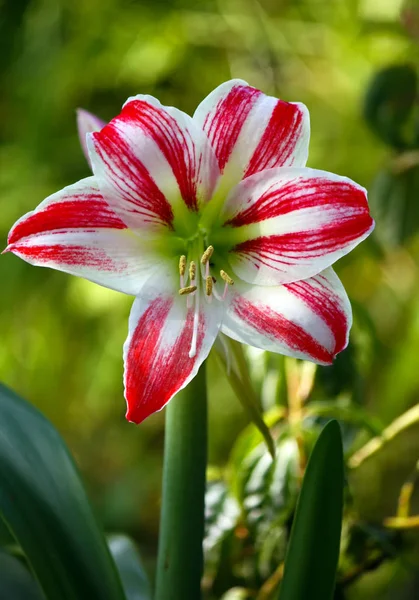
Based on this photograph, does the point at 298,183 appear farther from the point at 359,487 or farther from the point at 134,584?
the point at 359,487

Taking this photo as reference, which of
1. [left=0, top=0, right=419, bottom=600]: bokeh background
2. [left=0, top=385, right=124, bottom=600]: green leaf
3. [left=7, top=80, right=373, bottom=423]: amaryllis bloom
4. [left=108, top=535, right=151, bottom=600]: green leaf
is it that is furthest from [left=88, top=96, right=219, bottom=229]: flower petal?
[left=0, top=0, right=419, bottom=600]: bokeh background

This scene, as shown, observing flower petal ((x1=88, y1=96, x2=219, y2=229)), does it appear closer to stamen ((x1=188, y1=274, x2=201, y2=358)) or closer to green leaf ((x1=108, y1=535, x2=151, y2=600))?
stamen ((x1=188, y1=274, x2=201, y2=358))

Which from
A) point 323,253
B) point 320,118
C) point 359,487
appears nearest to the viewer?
point 323,253

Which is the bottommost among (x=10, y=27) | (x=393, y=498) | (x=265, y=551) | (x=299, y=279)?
(x=393, y=498)

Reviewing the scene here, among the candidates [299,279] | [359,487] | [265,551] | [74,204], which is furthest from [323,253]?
[359,487]

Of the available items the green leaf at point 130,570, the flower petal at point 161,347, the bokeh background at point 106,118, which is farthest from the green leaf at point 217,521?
the bokeh background at point 106,118

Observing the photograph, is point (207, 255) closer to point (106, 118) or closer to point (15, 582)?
point (15, 582)

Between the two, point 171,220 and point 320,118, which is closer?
point 171,220

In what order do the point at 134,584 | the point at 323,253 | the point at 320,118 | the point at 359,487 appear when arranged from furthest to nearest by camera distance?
the point at 320,118
the point at 359,487
the point at 134,584
the point at 323,253
